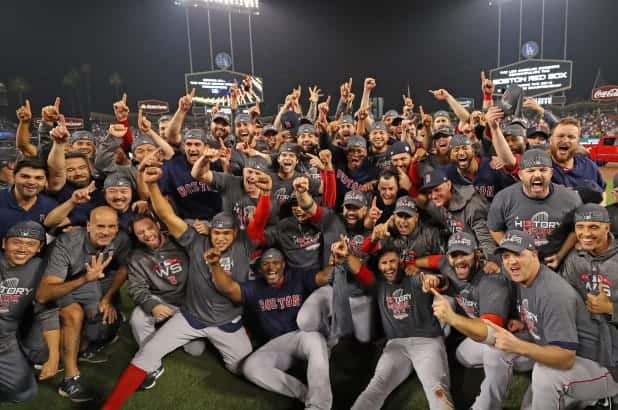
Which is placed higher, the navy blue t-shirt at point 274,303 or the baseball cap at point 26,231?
the baseball cap at point 26,231

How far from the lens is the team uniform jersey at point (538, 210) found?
3859 millimetres

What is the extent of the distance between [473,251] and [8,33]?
24.6 m

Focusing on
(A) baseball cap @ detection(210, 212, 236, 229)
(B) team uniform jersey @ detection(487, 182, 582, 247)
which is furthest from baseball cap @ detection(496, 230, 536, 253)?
(A) baseball cap @ detection(210, 212, 236, 229)

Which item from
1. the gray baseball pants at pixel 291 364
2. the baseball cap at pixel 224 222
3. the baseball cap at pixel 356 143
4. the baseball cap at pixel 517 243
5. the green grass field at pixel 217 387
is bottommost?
the green grass field at pixel 217 387

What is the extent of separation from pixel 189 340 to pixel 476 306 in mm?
2861

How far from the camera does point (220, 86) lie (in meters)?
21.5

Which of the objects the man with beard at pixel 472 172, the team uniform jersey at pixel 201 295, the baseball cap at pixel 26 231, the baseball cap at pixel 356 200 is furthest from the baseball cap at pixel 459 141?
the baseball cap at pixel 26 231

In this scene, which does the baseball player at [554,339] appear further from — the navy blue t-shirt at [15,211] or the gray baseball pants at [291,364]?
the navy blue t-shirt at [15,211]

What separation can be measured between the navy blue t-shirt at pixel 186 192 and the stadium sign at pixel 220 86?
16.2 meters

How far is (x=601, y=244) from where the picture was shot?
11.4 feet

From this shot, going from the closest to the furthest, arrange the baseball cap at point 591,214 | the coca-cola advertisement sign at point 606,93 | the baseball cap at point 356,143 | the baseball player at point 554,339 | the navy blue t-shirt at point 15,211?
the baseball player at point 554,339 < the baseball cap at point 591,214 < the navy blue t-shirt at point 15,211 < the baseball cap at point 356,143 < the coca-cola advertisement sign at point 606,93

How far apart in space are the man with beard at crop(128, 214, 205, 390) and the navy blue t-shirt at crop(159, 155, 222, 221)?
0.86 metres

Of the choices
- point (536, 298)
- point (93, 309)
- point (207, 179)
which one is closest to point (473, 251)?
point (536, 298)

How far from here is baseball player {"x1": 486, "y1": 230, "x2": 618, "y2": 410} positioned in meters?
3.01
